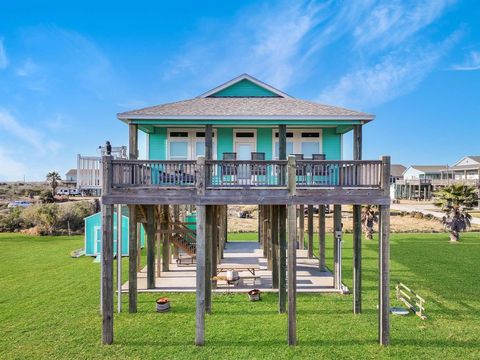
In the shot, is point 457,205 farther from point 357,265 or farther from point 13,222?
point 13,222

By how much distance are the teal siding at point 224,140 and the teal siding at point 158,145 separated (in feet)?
8.00

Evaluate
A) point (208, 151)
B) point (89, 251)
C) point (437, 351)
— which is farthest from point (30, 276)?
point (437, 351)

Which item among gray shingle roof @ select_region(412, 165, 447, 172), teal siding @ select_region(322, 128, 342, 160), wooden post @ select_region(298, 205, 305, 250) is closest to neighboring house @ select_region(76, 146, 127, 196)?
teal siding @ select_region(322, 128, 342, 160)

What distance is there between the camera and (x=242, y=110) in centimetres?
1237

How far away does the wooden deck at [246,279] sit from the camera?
1421 cm

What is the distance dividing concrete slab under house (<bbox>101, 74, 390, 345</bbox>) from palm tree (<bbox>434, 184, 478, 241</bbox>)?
52.7ft

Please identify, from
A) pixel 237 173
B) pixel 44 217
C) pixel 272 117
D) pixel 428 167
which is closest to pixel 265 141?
pixel 272 117

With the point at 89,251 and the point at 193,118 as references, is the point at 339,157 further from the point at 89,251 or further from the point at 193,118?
the point at 89,251

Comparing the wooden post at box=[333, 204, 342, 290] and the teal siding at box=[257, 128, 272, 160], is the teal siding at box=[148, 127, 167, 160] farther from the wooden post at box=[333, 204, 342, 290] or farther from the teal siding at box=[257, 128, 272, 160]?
the wooden post at box=[333, 204, 342, 290]

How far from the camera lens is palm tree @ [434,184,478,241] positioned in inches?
1049

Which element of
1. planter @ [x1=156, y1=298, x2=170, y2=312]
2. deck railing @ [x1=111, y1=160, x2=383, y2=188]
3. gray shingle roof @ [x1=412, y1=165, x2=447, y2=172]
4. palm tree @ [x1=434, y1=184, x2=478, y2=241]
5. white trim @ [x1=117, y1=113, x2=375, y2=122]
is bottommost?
planter @ [x1=156, y1=298, x2=170, y2=312]

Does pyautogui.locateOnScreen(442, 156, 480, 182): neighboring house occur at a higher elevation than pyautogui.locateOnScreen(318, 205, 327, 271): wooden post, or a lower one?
higher

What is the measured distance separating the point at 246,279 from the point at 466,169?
6925 centimetres

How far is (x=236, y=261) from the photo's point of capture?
19.9 metres
